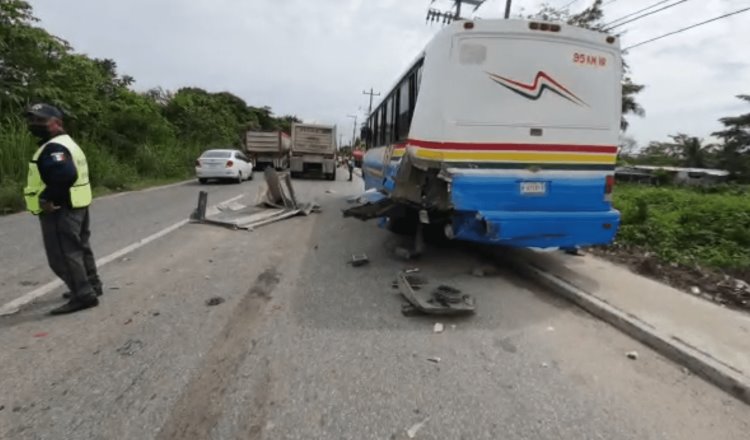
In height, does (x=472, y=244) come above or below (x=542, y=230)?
below

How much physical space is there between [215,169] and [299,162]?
6383mm

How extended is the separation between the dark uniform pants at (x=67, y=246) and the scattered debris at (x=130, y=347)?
1.02m

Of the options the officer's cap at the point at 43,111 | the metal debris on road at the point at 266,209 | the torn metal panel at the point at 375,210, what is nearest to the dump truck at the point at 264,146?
the metal debris on road at the point at 266,209

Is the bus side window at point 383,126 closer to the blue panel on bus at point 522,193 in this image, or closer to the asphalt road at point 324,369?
the blue panel on bus at point 522,193

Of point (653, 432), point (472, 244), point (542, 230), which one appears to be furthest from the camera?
point (472, 244)

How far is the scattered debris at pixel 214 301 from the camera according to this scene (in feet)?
15.0

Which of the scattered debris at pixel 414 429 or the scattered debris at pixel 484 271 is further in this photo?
the scattered debris at pixel 484 271

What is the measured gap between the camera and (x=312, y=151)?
81.2ft

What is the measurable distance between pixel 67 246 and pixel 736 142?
37215mm

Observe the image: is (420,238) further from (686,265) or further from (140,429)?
(140,429)

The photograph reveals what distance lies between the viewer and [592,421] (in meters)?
2.80

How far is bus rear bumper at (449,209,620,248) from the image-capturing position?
16.8ft

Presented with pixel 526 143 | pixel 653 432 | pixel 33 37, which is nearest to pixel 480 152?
pixel 526 143

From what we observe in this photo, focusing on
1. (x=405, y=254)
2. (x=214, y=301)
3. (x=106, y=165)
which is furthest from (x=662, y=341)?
(x=106, y=165)
